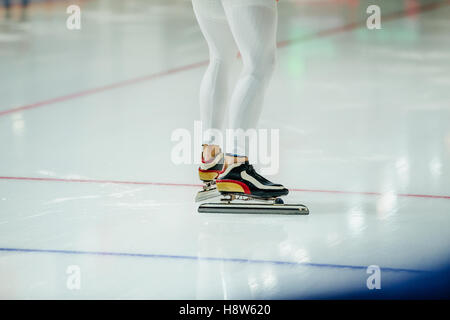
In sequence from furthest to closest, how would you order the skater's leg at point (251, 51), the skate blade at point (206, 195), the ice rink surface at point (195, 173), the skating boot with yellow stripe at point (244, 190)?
the skate blade at point (206, 195)
the skating boot with yellow stripe at point (244, 190)
the skater's leg at point (251, 51)
the ice rink surface at point (195, 173)

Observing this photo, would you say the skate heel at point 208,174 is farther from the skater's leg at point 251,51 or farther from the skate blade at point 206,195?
the skater's leg at point 251,51

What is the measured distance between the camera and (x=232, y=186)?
156 inches

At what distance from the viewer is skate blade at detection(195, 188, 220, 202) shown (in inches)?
161

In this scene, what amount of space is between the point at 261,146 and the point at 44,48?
460 cm

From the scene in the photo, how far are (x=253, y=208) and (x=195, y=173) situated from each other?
84cm

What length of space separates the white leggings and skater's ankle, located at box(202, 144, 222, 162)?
0.10ft

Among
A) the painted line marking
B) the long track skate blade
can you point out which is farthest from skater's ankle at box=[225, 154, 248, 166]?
the painted line marking

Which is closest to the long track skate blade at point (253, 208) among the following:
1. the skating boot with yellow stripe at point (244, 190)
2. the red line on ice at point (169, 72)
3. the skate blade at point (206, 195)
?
the skating boot with yellow stripe at point (244, 190)

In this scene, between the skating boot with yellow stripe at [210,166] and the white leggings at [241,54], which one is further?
the skating boot with yellow stripe at [210,166]

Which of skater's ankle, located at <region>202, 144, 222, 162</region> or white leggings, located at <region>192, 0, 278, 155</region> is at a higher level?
white leggings, located at <region>192, 0, 278, 155</region>

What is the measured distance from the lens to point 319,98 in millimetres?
6590

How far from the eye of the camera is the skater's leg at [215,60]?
4.09m

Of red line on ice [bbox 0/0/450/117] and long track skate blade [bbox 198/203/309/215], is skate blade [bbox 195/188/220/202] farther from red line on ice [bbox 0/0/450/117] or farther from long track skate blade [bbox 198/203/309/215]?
red line on ice [bbox 0/0/450/117]
